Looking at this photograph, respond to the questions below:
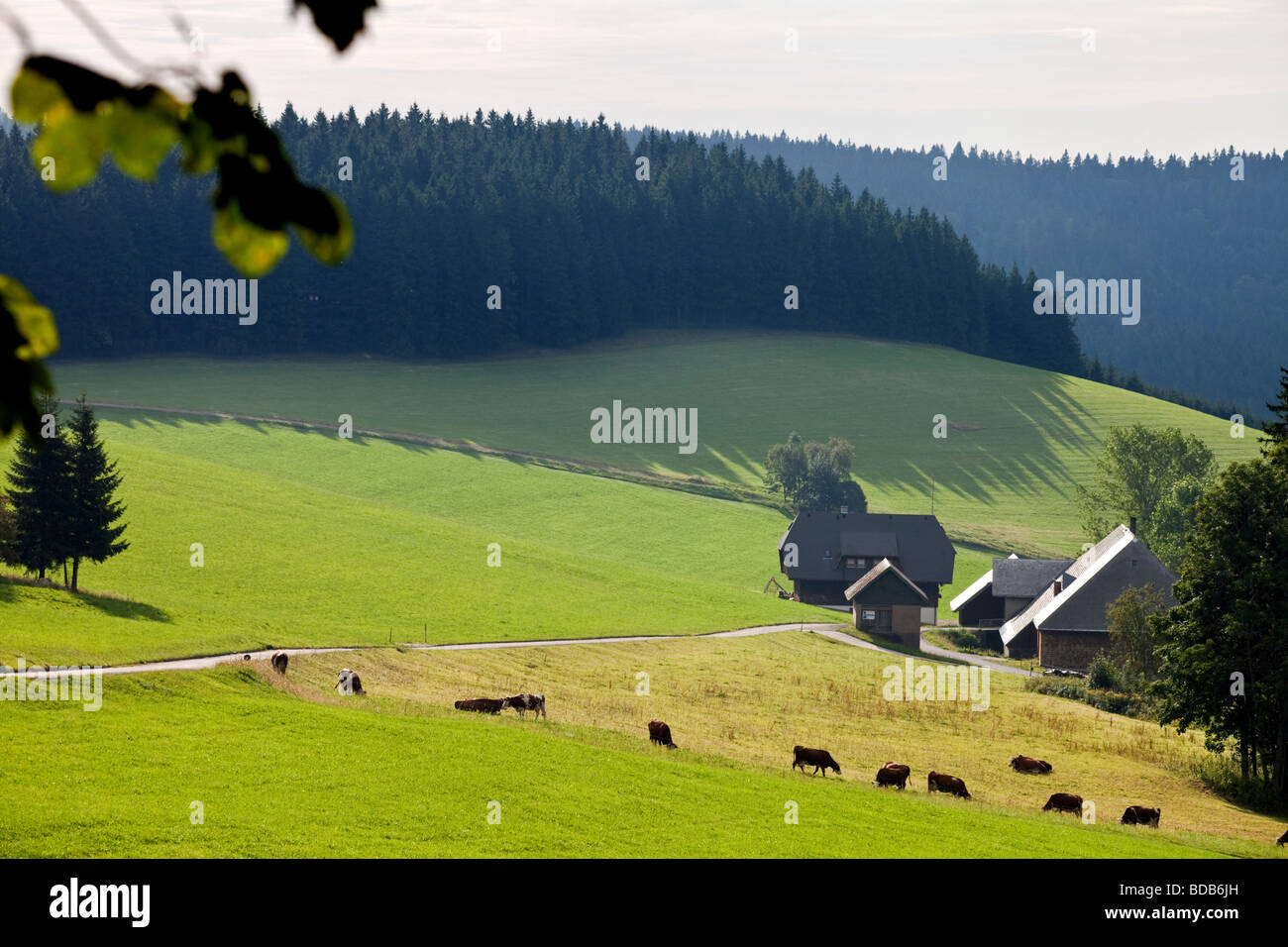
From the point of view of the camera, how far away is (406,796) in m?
26.1

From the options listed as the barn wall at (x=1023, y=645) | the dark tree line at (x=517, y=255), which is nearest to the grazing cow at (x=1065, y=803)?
the barn wall at (x=1023, y=645)

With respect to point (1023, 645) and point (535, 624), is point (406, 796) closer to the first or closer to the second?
point (535, 624)

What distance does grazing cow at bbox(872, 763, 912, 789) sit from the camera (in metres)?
35.3

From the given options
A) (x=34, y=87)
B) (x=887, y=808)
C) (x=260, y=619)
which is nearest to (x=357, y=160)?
(x=260, y=619)

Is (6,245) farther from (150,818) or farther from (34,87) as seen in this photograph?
(34,87)

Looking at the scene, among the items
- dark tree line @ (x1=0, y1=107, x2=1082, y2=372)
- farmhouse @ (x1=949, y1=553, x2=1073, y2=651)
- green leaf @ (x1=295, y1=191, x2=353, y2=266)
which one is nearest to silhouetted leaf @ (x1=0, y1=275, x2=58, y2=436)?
green leaf @ (x1=295, y1=191, x2=353, y2=266)

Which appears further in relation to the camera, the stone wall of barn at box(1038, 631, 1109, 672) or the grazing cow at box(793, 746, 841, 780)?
the stone wall of barn at box(1038, 631, 1109, 672)

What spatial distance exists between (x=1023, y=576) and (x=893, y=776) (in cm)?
4872

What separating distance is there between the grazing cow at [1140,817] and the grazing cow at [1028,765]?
646cm

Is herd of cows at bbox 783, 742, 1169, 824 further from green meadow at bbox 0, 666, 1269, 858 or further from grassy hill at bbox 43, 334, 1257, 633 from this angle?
grassy hill at bbox 43, 334, 1257, 633

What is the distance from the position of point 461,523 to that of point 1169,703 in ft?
170

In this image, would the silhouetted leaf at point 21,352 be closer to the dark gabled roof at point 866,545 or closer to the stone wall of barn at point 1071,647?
the stone wall of barn at point 1071,647

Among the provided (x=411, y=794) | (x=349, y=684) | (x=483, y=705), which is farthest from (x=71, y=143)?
(x=349, y=684)

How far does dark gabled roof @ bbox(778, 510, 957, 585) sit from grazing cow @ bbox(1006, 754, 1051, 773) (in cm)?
4534
